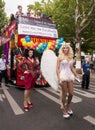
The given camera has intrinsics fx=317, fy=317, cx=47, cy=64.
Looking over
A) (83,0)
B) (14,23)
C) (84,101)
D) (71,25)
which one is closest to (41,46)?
(14,23)

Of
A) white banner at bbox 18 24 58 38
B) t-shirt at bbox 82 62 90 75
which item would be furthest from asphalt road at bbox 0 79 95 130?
white banner at bbox 18 24 58 38

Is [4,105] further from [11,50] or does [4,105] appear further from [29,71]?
[11,50]

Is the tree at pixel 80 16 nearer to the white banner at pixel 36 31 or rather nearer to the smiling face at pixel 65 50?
the white banner at pixel 36 31

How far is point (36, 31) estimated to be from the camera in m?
14.9

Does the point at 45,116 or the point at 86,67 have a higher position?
the point at 86,67

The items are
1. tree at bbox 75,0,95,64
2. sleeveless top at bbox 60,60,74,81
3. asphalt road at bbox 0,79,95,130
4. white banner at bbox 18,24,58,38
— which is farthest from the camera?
tree at bbox 75,0,95,64

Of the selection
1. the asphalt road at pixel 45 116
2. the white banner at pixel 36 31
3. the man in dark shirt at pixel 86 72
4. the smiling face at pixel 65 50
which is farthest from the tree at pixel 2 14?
the smiling face at pixel 65 50

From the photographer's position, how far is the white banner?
1431 cm

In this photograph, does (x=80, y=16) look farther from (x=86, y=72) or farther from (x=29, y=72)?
(x=29, y=72)

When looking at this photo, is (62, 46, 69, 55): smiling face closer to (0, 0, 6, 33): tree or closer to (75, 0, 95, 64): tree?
(75, 0, 95, 64): tree

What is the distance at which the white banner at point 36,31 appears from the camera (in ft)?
47.0

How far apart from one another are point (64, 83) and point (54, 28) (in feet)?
27.7

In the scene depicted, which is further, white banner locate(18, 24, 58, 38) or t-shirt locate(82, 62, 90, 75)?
t-shirt locate(82, 62, 90, 75)

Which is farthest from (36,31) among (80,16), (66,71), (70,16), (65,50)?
(70,16)
